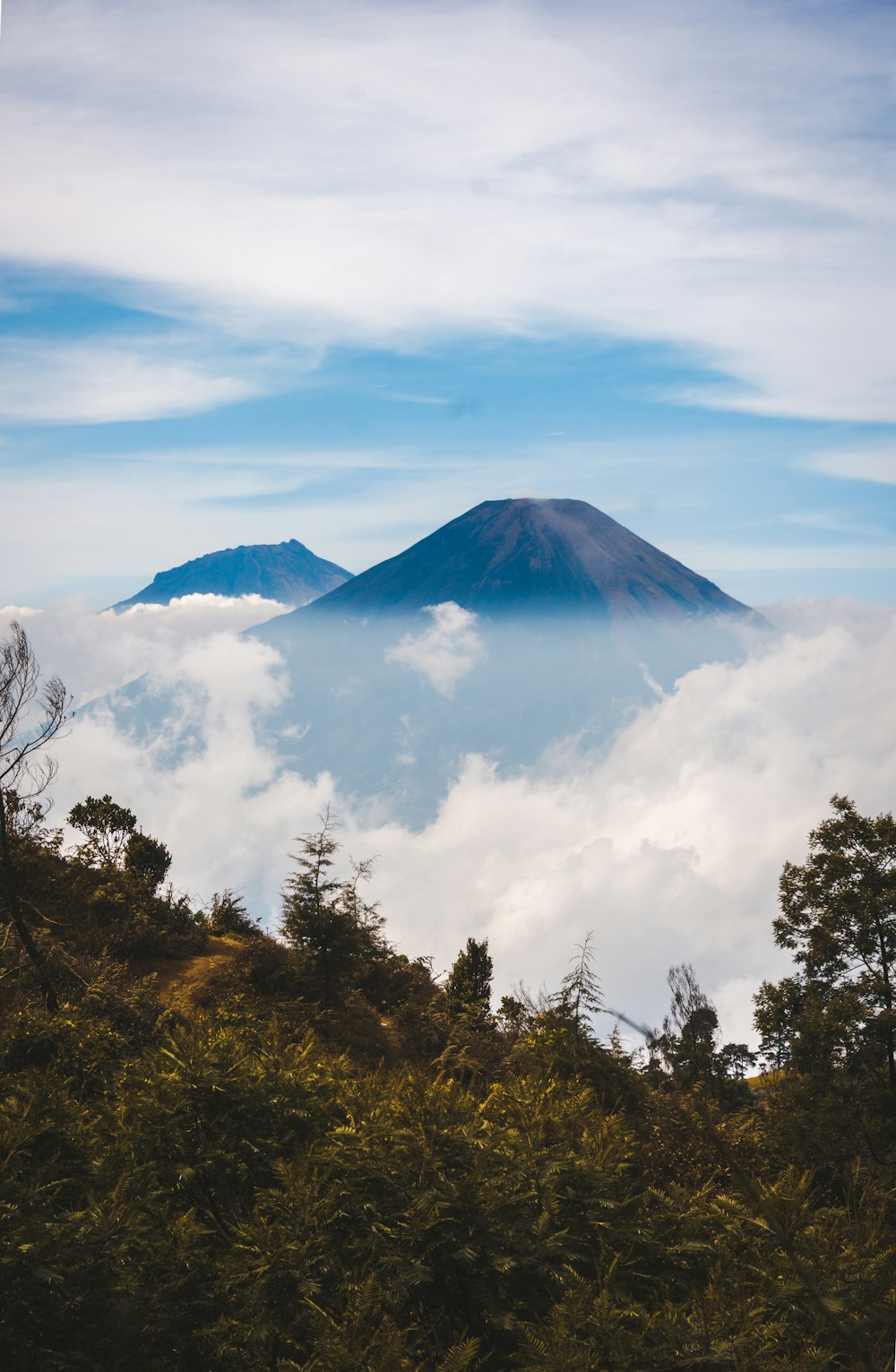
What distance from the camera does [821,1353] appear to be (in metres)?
5.02

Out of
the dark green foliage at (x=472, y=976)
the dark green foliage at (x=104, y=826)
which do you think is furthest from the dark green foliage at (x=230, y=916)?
the dark green foliage at (x=472, y=976)

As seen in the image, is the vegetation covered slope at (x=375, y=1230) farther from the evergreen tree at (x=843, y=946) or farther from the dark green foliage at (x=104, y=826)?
the dark green foliage at (x=104, y=826)

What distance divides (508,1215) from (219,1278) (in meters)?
2.03

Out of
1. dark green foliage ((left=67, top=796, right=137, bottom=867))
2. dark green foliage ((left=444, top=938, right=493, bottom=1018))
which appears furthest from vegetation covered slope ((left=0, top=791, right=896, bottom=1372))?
dark green foliage ((left=67, top=796, right=137, bottom=867))

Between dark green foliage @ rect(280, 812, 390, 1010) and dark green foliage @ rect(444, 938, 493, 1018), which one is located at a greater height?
dark green foliage @ rect(280, 812, 390, 1010)

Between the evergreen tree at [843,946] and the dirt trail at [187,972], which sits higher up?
the evergreen tree at [843,946]

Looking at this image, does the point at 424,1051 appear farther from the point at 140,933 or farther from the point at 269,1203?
the point at 269,1203

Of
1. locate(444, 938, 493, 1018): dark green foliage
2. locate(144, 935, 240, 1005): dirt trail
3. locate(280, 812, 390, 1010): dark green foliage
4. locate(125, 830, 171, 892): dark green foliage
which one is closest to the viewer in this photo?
locate(144, 935, 240, 1005): dirt trail

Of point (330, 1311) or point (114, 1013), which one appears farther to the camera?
point (114, 1013)

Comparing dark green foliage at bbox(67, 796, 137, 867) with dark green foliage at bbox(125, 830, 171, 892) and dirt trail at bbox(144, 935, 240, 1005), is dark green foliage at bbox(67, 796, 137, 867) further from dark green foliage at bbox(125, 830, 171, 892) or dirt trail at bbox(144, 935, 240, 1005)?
dirt trail at bbox(144, 935, 240, 1005)

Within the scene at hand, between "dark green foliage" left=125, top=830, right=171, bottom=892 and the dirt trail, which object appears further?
"dark green foliage" left=125, top=830, right=171, bottom=892

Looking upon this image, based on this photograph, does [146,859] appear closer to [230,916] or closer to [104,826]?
[104,826]

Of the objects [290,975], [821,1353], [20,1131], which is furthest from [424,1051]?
[821,1353]

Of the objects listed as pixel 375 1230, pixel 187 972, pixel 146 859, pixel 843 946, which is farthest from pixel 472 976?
pixel 375 1230
